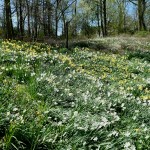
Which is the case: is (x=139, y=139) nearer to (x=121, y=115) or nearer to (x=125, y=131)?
(x=125, y=131)

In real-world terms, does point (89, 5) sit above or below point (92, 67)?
above

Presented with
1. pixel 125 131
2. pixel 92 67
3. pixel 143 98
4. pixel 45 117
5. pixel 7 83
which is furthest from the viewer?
pixel 92 67

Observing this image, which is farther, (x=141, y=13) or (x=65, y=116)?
(x=141, y=13)

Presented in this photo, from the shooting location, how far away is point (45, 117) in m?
4.09

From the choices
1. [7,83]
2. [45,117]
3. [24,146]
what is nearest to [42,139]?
[24,146]

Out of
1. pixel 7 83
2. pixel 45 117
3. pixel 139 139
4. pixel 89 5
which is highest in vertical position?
pixel 89 5

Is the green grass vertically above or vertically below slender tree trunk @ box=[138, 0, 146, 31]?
below

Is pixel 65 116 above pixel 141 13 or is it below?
below

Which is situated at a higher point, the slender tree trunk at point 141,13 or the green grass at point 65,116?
the slender tree trunk at point 141,13

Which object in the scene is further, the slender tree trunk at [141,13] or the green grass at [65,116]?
the slender tree trunk at [141,13]

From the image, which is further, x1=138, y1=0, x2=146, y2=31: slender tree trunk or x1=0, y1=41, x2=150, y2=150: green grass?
x1=138, y1=0, x2=146, y2=31: slender tree trunk

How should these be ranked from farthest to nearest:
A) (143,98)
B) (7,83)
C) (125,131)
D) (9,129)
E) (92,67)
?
(92,67) → (143,98) → (7,83) → (125,131) → (9,129)

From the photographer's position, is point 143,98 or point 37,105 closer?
point 37,105

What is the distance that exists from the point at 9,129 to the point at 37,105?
111cm
